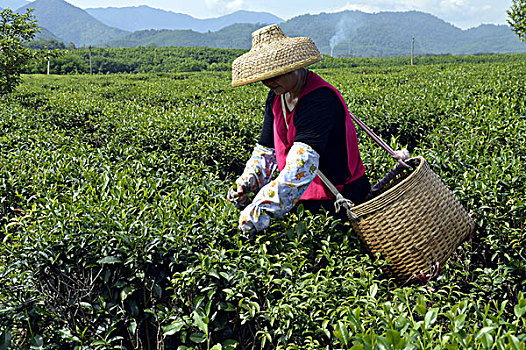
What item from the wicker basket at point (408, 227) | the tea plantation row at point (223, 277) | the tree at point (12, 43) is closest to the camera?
the tea plantation row at point (223, 277)

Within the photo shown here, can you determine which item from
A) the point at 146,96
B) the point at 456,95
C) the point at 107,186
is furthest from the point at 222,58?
the point at 107,186

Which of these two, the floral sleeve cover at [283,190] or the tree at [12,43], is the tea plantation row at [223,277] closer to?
the floral sleeve cover at [283,190]

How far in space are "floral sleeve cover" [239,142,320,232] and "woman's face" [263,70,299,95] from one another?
337mm

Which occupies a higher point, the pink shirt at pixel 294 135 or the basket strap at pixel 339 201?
the pink shirt at pixel 294 135

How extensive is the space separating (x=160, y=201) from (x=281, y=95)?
91cm

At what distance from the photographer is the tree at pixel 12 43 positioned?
829cm

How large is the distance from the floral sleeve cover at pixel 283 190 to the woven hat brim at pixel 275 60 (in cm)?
38

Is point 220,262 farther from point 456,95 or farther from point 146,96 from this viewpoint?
point 146,96

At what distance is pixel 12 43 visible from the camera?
835 cm

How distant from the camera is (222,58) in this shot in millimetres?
48406

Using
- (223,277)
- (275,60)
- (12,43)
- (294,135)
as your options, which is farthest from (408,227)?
(12,43)

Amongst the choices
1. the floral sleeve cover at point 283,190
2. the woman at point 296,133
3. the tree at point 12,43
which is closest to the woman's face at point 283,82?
the woman at point 296,133

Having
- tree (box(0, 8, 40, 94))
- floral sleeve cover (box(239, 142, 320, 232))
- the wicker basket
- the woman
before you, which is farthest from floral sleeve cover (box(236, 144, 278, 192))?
tree (box(0, 8, 40, 94))

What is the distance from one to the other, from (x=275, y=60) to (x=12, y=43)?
26.7 ft
